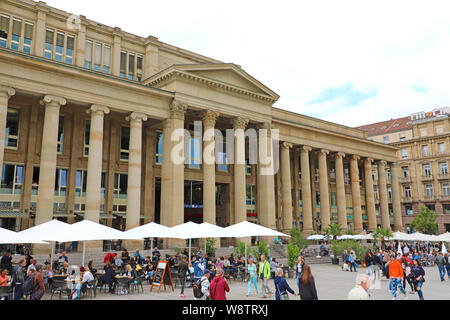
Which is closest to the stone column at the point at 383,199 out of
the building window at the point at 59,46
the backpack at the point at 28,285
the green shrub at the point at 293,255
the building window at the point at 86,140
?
the green shrub at the point at 293,255

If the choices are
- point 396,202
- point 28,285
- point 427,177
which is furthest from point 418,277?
point 427,177

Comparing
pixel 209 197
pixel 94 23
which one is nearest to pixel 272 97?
pixel 209 197

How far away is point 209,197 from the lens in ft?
106

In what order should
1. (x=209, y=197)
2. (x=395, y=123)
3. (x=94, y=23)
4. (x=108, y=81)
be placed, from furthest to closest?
(x=395, y=123), (x=94, y=23), (x=209, y=197), (x=108, y=81)

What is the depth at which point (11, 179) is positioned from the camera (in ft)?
93.5

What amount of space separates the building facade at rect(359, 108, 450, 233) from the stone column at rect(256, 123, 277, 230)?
37.3 m

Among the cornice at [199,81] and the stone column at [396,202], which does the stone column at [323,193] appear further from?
the stone column at [396,202]

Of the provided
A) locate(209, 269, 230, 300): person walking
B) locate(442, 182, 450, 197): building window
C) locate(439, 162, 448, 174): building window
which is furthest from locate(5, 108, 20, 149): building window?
locate(442, 182, 450, 197): building window

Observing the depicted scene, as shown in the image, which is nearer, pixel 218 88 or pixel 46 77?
pixel 46 77

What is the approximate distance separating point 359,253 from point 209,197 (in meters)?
13.1

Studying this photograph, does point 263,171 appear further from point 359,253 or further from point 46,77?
point 46,77

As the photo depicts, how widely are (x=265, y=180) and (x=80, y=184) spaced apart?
17.1m

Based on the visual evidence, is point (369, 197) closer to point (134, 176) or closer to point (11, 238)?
point (134, 176)

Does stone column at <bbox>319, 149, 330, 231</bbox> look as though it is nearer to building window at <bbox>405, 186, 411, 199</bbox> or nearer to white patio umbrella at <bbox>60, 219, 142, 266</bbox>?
building window at <bbox>405, 186, 411, 199</bbox>
